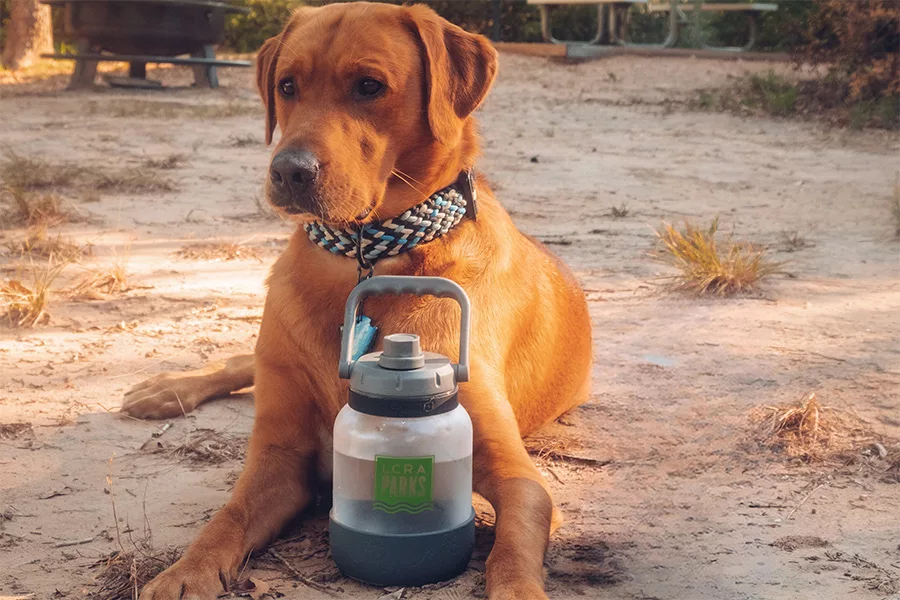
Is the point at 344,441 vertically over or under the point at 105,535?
over

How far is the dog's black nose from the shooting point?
2.79 m

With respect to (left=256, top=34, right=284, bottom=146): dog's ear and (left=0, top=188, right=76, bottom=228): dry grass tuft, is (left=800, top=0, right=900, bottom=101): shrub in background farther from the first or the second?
(left=256, top=34, right=284, bottom=146): dog's ear

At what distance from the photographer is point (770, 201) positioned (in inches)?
315

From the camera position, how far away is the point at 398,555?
256 centimetres

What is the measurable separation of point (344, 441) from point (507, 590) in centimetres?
52

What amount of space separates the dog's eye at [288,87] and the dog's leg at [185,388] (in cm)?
124

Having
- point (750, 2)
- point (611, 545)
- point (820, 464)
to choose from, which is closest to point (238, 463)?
point (611, 545)

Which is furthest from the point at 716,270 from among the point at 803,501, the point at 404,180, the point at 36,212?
the point at 36,212

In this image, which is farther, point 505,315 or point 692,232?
point 692,232

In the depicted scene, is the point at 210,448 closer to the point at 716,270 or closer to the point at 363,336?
the point at 363,336

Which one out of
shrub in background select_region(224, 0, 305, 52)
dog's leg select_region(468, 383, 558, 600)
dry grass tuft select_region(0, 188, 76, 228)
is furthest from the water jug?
shrub in background select_region(224, 0, 305, 52)

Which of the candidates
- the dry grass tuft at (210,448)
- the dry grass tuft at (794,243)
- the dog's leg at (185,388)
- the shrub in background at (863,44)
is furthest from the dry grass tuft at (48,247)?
the shrub in background at (863,44)

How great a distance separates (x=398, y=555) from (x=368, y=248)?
2.92ft

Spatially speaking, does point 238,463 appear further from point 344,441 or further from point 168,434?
point 344,441
